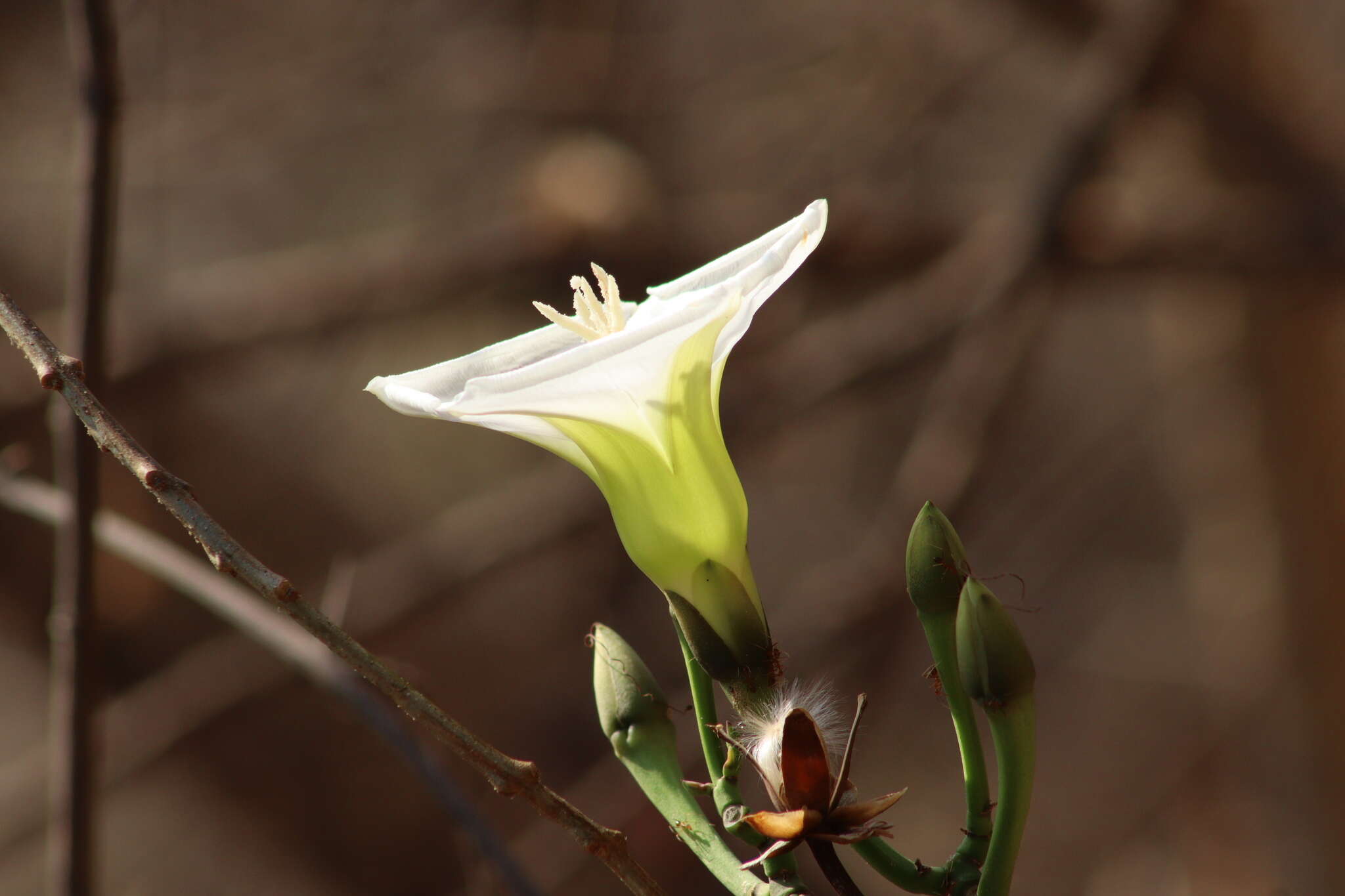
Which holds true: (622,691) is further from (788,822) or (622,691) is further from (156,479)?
(156,479)

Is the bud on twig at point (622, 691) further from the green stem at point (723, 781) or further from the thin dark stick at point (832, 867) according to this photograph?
the thin dark stick at point (832, 867)

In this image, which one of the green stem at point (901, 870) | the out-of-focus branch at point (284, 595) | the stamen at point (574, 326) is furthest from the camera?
the stamen at point (574, 326)

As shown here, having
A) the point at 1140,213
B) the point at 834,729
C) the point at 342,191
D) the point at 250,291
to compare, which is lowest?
the point at 834,729

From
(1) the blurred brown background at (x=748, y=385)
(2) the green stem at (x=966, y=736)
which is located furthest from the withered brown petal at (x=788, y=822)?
(1) the blurred brown background at (x=748, y=385)

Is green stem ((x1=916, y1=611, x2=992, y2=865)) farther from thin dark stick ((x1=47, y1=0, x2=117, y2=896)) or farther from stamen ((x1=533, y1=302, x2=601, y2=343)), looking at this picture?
thin dark stick ((x1=47, y1=0, x2=117, y2=896))

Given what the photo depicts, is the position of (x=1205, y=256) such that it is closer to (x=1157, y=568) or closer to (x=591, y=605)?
(x=1157, y=568)

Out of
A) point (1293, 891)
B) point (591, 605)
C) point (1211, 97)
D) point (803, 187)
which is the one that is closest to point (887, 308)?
point (803, 187)
